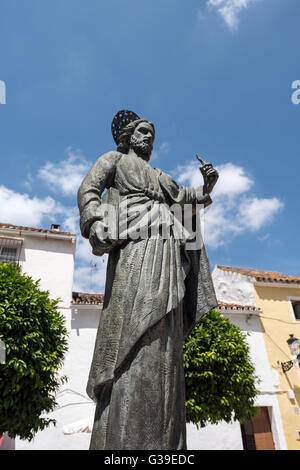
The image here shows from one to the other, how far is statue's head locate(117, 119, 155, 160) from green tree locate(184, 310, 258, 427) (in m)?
8.32

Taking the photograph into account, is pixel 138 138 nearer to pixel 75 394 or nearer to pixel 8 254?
pixel 75 394

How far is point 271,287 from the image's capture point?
19.3 meters

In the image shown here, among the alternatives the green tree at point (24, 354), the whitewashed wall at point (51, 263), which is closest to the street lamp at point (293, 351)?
the whitewashed wall at point (51, 263)

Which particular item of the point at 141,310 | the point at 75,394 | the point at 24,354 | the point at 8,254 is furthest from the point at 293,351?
the point at 141,310

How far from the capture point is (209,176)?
3533 millimetres

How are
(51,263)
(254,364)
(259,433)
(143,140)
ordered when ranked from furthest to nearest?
1. (51,263)
2. (259,433)
3. (254,364)
4. (143,140)

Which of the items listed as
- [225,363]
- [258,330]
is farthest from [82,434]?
[258,330]

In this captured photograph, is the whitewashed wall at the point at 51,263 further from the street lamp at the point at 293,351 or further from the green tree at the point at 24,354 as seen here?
the street lamp at the point at 293,351

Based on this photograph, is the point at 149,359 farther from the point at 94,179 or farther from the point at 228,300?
the point at 228,300

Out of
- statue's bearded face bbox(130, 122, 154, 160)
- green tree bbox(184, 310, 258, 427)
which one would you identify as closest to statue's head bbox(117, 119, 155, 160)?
statue's bearded face bbox(130, 122, 154, 160)

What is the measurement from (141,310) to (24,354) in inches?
259

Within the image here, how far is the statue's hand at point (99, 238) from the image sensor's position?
9.20 feet

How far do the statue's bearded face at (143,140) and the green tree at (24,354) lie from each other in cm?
589
